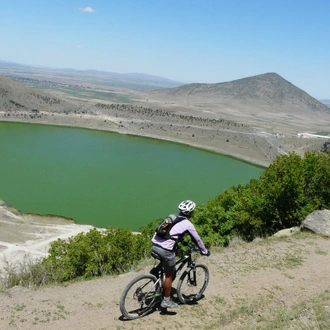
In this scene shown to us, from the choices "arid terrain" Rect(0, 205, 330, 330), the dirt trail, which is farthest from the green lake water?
"arid terrain" Rect(0, 205, 330, 330)

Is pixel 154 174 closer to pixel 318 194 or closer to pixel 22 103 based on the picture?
pixel 318 194

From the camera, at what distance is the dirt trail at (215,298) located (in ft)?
24.9

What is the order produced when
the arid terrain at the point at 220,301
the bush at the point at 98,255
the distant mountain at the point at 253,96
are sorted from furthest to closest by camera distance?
1. the distant mountain at the point at 253,96
2. the bush at the point at 98,255
3. the arid terrain at the point at 220,301

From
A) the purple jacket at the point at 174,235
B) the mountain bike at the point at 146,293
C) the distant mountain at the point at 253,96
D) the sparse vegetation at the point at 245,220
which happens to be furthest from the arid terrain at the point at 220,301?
the distant mountain at the point at 253,96

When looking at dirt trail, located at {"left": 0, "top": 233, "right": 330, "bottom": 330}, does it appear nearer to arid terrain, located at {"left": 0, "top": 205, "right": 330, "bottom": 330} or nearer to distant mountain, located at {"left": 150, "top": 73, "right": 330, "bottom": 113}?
arid terrain, located at {"left": 0, "top": 205, "right": 330, "bottom": 330}

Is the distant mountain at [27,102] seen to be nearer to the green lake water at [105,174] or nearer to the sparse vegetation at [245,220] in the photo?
the green lake water at [105,174]

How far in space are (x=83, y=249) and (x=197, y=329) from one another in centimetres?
845

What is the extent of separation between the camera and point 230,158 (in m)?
72.8

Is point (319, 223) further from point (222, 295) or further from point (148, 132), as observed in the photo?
point (148, 132)

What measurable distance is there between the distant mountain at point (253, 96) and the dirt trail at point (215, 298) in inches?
6129

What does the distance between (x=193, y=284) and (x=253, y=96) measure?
183 m

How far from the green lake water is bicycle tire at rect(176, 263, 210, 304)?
2276 cm

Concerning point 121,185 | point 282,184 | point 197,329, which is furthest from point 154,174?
point 197,329

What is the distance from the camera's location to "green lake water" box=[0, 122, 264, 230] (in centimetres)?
3447
